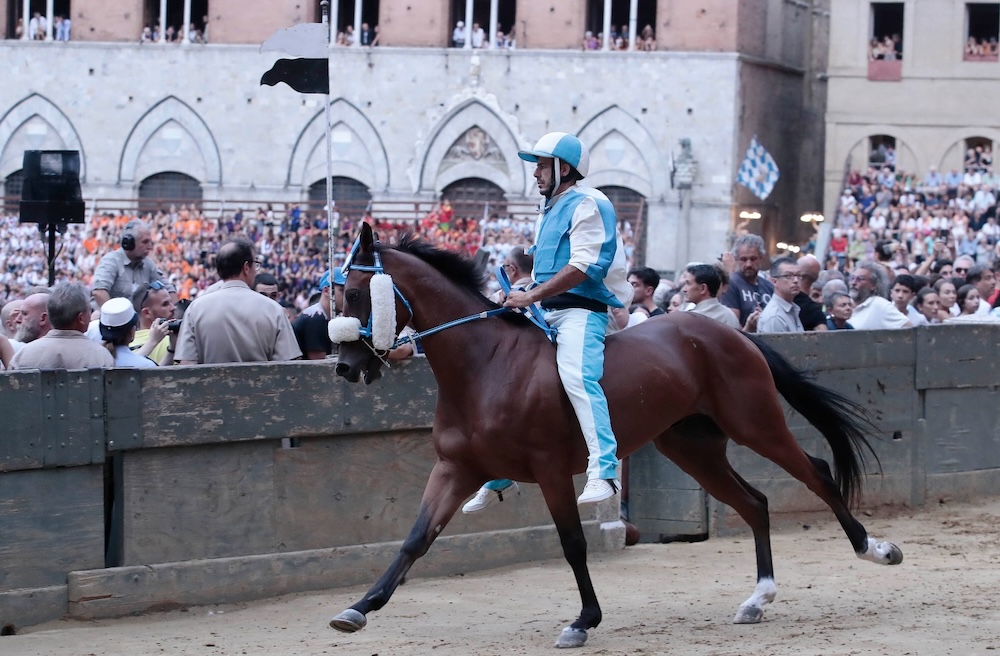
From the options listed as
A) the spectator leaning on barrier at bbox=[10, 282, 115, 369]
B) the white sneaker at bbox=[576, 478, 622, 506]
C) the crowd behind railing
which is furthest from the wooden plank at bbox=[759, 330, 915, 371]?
the crowd behind railing

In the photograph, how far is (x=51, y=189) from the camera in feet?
42.2

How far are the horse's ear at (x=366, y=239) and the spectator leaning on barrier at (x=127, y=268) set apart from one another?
443 cm

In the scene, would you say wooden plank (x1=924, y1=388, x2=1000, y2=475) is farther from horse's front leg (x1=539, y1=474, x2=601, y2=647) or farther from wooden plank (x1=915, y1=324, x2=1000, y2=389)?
horse's front leg (x1=539, y1=474, x2=601, y2=647)

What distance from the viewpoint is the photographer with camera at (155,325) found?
9508mm

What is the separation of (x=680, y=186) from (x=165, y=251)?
13.3 metres

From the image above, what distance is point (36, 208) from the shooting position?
1280 centimetres

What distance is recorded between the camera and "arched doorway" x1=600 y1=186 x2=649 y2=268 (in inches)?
1449

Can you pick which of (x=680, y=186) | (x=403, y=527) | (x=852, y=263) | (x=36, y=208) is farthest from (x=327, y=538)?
(x=680, y=186)

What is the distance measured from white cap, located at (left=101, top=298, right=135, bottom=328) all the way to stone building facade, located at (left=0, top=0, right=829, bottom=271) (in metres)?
29.0

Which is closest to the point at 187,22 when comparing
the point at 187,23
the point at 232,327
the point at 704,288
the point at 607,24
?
the point at 187,23

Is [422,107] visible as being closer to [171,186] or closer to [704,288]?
[171,186]

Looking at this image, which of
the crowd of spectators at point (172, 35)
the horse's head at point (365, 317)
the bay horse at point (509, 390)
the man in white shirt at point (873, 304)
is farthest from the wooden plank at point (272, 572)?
the crowd of spectators at point (172, 35)

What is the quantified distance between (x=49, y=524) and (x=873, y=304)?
25.0 ft

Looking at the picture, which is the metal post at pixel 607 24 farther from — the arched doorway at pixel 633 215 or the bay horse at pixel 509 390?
the bay horse at pixel 509 390
